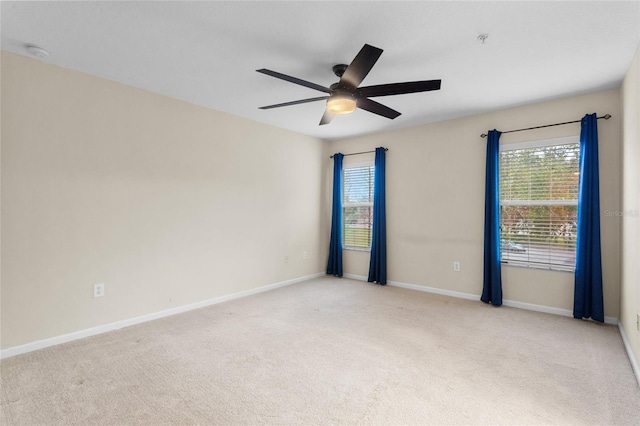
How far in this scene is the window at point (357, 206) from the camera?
551cm

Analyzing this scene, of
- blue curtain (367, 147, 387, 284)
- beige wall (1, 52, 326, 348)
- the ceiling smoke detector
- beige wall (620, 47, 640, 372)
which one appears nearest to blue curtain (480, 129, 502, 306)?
beige wall (620, 47, 640, 372)

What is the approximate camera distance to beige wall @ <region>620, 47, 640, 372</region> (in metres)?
2.47

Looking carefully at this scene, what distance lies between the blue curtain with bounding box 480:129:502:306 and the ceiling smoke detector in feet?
15.5

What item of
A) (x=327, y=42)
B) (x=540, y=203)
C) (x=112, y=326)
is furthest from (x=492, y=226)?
(x=112, y=326)

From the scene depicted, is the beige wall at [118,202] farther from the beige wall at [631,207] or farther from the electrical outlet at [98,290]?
the beige wall at [631,207]

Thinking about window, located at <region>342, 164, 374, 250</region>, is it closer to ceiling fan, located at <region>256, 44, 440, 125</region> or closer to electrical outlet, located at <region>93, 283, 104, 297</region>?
ceiling fan, located at <region>256, 44, 440, 125</region>

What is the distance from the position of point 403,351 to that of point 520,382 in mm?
859

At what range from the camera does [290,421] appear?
1.84m

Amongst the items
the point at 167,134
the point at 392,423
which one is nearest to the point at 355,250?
the point at 167,134

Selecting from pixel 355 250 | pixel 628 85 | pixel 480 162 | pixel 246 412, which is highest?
pixel 628 85

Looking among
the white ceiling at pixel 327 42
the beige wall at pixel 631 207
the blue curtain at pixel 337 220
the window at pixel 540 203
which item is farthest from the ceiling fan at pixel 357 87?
the blue curtain at pixel 337 220

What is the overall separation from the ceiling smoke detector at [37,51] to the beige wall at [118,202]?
152 mm

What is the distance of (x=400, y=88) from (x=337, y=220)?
136 inches

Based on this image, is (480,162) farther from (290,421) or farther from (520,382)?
A: (290,421)
